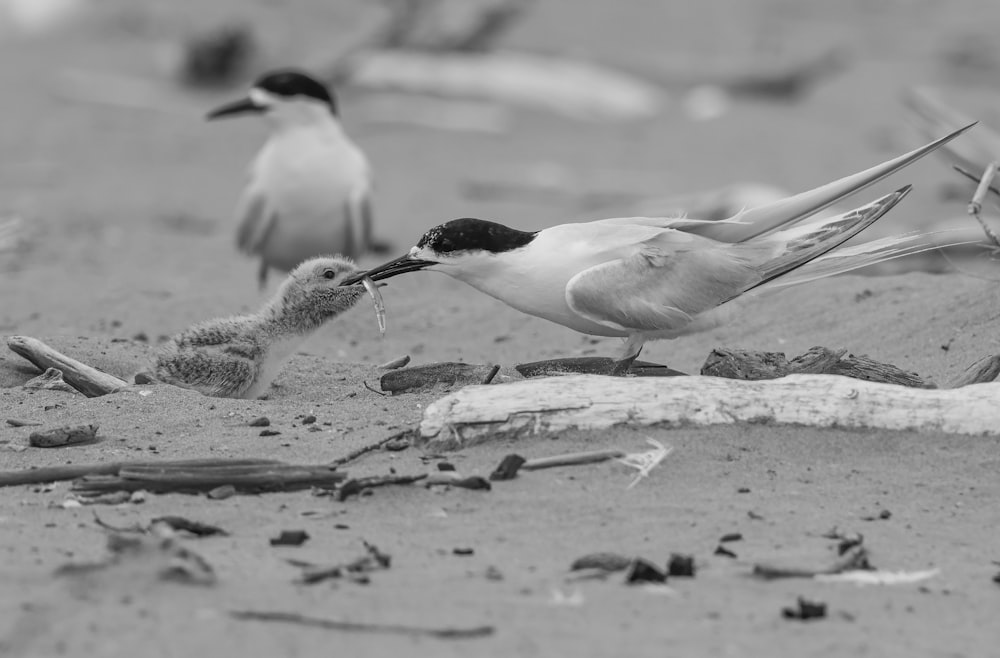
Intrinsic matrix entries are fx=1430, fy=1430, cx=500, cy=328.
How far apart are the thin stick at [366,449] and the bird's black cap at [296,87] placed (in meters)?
5.96

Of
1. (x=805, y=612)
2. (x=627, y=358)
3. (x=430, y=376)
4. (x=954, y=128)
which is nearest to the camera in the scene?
(x=805, y=612)

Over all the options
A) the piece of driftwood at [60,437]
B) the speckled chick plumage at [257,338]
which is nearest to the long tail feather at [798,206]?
the speckled chick plumage at [257,338]

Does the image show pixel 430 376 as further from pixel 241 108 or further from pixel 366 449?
pixel 241 108

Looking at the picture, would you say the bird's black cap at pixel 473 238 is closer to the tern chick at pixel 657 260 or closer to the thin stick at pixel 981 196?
the tern chick at pixel 657 260

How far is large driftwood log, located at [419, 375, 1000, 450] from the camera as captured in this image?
4.20m

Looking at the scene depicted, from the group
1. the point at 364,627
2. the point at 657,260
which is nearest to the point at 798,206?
the point at 657,260

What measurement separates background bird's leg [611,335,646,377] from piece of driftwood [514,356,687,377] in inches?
0.9

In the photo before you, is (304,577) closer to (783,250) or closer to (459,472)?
(459,472)

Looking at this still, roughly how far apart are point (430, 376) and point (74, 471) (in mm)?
1442

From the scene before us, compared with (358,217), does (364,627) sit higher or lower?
lower

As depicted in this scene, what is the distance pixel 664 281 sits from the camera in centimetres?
507

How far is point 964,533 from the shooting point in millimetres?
3760

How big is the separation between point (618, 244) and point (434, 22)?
1116 centimetres

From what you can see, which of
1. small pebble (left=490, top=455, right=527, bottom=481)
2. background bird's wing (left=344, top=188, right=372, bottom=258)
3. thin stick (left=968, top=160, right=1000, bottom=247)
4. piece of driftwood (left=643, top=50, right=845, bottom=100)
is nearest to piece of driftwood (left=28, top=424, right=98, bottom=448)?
small pebble (left=490, top=455, right=527, bottom=481)
